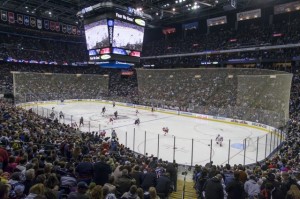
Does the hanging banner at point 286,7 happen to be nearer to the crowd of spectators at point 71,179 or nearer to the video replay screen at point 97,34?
the video replay screen at point 97,34

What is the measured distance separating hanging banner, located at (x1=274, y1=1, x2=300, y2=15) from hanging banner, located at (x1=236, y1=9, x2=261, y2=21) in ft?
8.66

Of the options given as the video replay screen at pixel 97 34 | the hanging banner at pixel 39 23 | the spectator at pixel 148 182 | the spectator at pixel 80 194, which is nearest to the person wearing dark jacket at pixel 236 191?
the spectator at pixel 148 182

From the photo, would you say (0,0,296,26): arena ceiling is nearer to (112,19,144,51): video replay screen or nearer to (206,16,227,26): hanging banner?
(206,16,227,26): hanging banner

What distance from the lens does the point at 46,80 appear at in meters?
49.4

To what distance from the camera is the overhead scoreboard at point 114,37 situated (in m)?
20.2

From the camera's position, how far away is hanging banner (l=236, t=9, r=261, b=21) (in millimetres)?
40344

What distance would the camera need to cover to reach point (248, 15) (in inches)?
1636

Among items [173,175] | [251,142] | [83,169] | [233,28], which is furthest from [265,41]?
[83,169]

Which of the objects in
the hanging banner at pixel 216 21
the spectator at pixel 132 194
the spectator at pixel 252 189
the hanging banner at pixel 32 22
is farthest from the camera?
the hanging banner at pixel 216 21

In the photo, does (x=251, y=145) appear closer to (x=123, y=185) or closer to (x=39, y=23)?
(x=123, y=185)

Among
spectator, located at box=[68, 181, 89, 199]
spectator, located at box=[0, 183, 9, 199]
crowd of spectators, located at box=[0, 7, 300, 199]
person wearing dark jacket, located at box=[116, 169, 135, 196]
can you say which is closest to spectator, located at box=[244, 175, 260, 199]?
crowd of spectators, located at box=[0, 7, 300, 199]

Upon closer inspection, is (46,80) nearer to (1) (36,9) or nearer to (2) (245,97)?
(1) (36,9)

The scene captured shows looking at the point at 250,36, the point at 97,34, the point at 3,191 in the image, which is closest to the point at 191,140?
the point at 97,34

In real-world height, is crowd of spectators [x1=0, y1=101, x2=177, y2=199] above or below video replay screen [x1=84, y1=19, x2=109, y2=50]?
below
